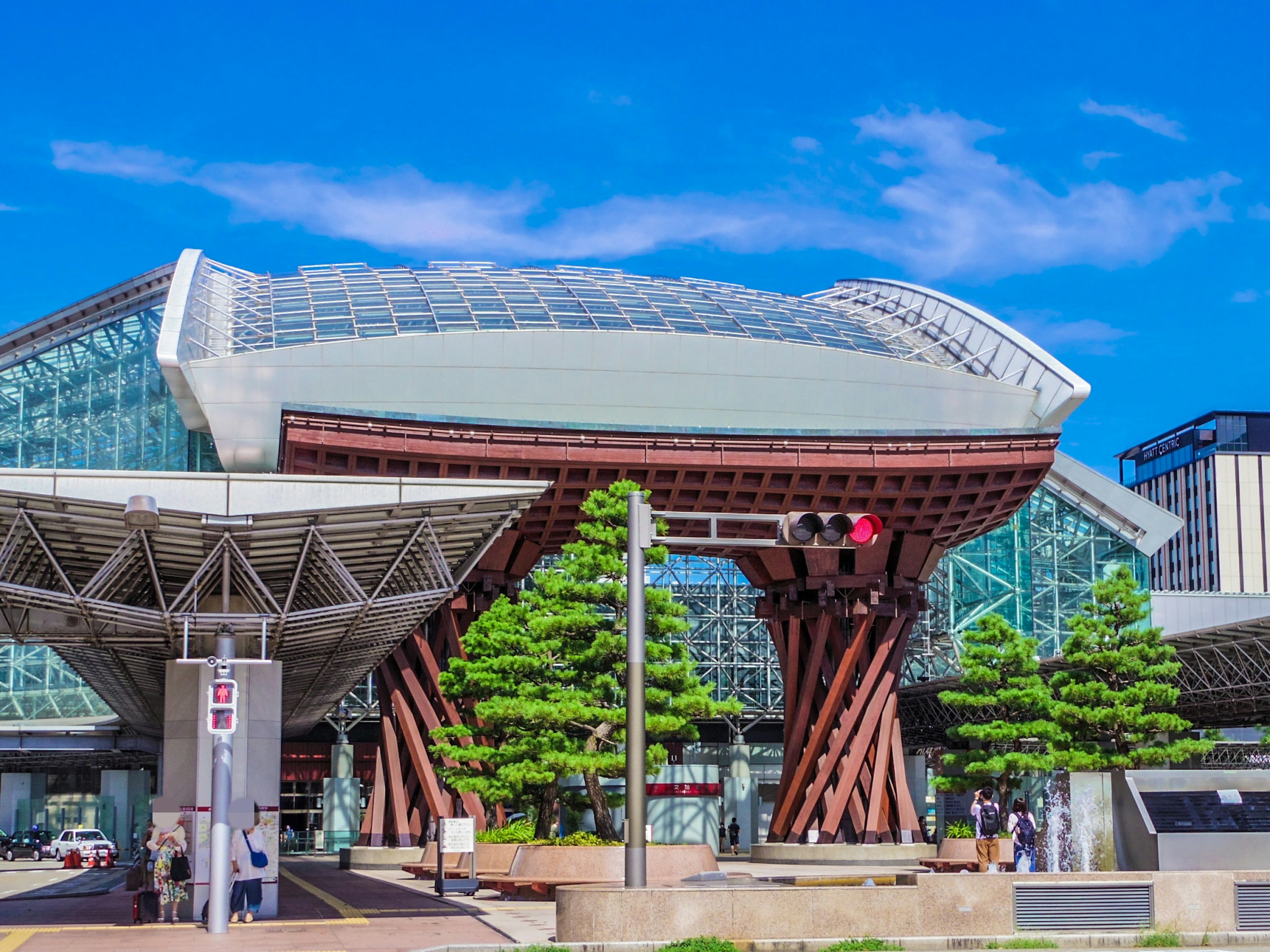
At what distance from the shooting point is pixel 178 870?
93.1 feet

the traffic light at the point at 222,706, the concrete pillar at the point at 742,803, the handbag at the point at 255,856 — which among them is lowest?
the concrete pillar at the point at 742,803

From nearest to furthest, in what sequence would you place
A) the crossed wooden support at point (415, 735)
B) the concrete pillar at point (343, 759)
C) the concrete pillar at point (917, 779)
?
1. the crossed wooden support at point (415, 735)
2. the concrete pillar at point (343, 759)
3. the concrete pillar at point (917, 779)

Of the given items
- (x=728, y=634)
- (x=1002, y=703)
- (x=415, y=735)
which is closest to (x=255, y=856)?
(x=415, y=735)

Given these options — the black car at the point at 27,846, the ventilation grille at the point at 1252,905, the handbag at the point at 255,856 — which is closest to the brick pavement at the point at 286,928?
the handbag at the point at 255,856

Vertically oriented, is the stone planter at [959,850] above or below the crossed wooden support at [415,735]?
below

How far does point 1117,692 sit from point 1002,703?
6468mm

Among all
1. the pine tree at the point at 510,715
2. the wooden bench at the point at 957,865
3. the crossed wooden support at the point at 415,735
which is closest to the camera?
the pine tree at the point at 510,715

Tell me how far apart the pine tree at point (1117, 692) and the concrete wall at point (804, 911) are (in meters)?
27.0

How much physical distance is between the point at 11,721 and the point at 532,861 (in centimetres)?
4515

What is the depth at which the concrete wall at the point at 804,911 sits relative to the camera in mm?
22141

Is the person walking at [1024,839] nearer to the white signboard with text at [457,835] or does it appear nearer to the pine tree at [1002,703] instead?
the white signboard with text at [457,835]

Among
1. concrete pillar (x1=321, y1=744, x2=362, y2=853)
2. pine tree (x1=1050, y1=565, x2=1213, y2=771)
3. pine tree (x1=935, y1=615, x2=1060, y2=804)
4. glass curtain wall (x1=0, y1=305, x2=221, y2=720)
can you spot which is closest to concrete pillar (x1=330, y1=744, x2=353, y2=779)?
concrete pillar (x1=321, y1=744, x2=362, y2=853)

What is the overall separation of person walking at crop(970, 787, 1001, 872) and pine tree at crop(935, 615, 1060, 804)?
8842mm

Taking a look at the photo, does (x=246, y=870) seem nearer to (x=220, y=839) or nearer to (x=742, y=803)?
(x=220, y=839)
